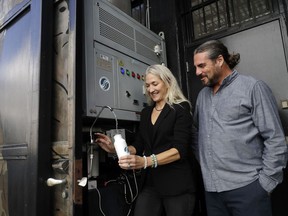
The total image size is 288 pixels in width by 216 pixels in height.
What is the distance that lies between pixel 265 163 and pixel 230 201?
12.1 inches

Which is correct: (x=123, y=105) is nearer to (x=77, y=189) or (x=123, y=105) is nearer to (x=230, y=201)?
(x=77, y=189)

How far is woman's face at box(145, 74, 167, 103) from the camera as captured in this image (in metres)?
1.69

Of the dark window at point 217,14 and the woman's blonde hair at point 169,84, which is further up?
the dark window at point 217,14

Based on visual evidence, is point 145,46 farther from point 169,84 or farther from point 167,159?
point 167,159

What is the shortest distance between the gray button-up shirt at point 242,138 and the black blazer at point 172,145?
145mm

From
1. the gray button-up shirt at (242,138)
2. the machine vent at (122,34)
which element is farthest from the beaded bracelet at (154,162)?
the machine vent at (122,34)

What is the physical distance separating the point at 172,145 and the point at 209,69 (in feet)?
1.88

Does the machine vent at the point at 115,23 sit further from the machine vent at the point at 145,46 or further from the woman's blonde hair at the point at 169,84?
the woman's blonde hair at the point at 169,84

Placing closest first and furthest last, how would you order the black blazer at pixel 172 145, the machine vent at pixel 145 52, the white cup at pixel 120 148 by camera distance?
the white cup at pixel 120 148 < the black blazer at pixel 172 145 < the machine vent at pixel 145 52

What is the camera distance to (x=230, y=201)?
4.57ft

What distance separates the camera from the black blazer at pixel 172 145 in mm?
1459

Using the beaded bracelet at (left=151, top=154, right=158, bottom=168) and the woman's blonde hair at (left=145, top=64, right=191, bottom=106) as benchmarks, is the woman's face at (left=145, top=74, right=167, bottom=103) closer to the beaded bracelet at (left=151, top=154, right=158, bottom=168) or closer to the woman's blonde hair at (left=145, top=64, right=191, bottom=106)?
the woman's blonde hair at (left=145, top=64, right=191, bottom=106)

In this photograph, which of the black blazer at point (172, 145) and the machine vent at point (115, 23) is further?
the machine vent at point (115, 23)

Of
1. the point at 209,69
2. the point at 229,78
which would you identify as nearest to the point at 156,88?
the point at 209,69
